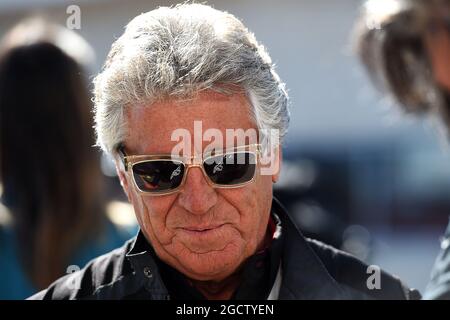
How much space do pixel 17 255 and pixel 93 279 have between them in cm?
68

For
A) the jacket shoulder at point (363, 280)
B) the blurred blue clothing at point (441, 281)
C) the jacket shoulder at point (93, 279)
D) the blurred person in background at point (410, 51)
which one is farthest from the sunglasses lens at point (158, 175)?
the blurred person in background at point (410, 51)

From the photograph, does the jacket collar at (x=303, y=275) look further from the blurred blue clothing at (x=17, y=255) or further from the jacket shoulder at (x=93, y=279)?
the blurred blue clothing at (x=17, y=255)

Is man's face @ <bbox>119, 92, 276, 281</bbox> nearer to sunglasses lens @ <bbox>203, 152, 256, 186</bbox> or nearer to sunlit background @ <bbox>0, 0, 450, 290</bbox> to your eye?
sunglasses lens @ <bbox>203, 152, 256, 186</bbox>

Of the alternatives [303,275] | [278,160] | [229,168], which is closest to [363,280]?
[303,275]

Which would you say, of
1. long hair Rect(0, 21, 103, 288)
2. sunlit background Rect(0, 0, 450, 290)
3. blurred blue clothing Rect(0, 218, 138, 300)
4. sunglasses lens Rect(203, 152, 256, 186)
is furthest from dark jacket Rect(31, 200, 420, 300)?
sunlit background Rect(0, 0, 450, 290)

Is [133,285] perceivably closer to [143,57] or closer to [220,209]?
[220,209]

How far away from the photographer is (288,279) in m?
2.46

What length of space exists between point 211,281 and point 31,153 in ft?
3.43

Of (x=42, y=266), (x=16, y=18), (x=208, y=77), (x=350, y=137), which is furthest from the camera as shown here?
(x=350, y=137)

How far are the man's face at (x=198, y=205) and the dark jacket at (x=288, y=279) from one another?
0.28 feet

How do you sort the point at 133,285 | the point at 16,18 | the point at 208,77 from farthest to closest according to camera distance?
the point at 16,18, the point at 133,285, the point at 208,77

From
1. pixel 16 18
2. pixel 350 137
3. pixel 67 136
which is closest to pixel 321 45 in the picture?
pixel 350 137

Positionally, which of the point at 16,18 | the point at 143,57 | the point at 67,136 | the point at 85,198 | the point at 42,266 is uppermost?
the point at 16,18

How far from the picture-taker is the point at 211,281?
2.51 meters
